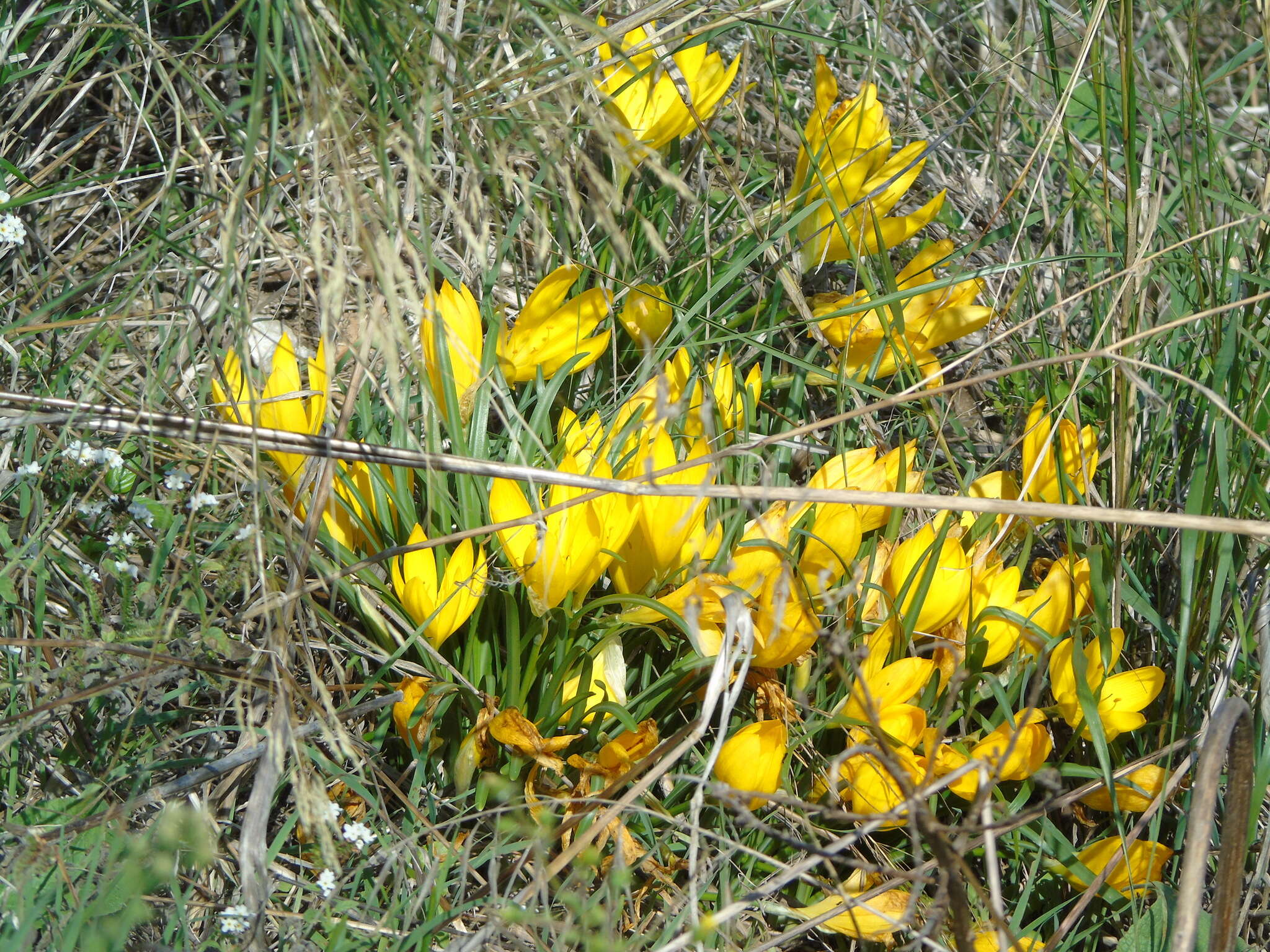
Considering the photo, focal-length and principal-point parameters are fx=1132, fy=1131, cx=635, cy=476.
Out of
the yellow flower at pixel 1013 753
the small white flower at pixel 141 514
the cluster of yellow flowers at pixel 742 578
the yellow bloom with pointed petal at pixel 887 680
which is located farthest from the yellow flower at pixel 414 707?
the yellow flower at pixel 1013 753

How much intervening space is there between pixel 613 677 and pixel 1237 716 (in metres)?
0.72

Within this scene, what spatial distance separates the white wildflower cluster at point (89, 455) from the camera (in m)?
1.47

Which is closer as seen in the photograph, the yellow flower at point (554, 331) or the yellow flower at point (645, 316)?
the yellow flower at point (554, 331)

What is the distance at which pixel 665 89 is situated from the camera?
5.77ft

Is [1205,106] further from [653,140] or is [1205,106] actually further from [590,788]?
[590,788]

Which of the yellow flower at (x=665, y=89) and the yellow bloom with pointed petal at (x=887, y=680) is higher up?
the yellow flower at (x=665, y=89)

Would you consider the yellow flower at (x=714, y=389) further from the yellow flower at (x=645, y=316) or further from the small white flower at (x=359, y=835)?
the small white flower at (x=359, y=835)

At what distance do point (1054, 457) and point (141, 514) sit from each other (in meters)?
1.29

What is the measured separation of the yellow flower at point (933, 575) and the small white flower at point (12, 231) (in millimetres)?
1325

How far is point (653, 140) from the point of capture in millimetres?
1774

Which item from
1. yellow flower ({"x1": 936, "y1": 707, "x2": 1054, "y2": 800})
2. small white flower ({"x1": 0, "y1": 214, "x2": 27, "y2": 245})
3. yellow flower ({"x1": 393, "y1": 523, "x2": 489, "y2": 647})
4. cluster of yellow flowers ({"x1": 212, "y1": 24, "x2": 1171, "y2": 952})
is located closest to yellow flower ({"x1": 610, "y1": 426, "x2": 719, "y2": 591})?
cluster of yellow flowers ({"x1": 212, "y1": 24, "x2": 1171, "y2": 952})

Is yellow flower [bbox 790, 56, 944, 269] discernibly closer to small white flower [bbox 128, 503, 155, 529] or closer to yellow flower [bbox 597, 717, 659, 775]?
yellow flower [bbox 597, 717, 659, 775]

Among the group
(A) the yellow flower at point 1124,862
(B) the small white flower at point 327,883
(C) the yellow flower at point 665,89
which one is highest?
(C) the yellow flower at point 665,89

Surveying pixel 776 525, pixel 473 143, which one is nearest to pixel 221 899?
pixel 776 525
